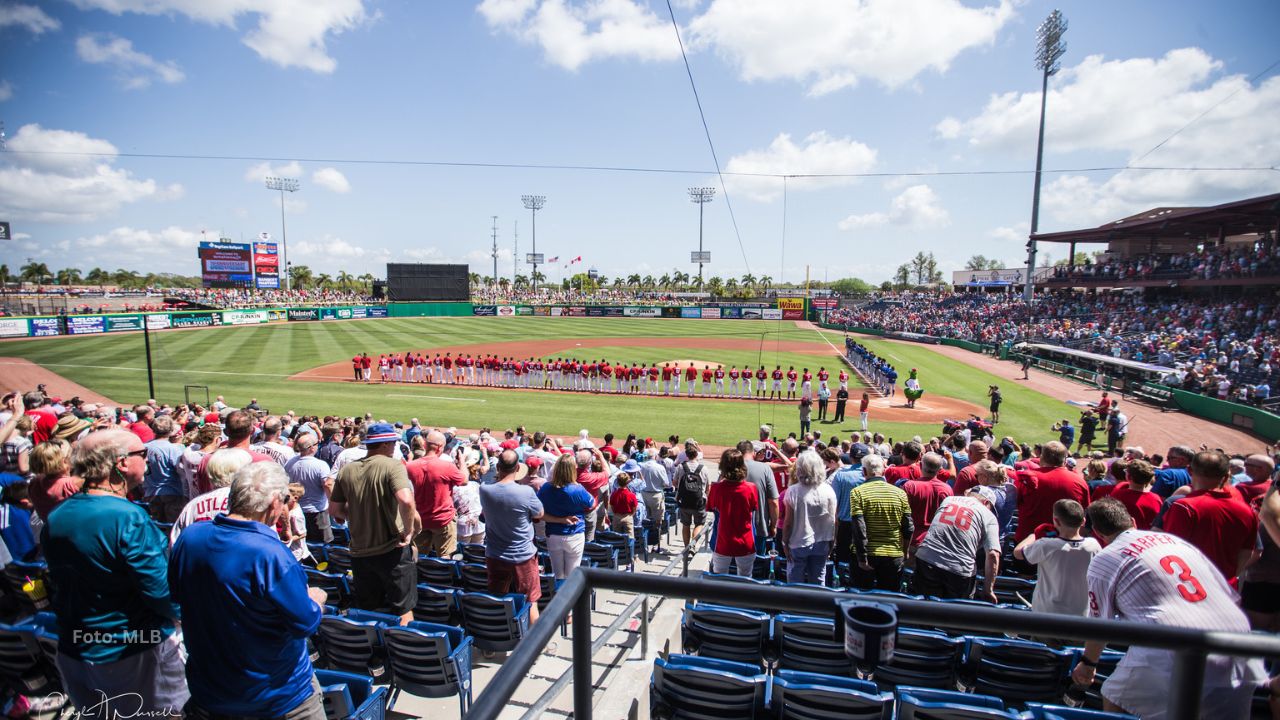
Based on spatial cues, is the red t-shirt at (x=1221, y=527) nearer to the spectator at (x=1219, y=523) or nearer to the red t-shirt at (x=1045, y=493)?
the spectator at (x=1219, y=523)

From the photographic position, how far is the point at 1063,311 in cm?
4628

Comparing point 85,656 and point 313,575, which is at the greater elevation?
point 85,656

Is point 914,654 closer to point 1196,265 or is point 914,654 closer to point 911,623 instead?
point 911,623

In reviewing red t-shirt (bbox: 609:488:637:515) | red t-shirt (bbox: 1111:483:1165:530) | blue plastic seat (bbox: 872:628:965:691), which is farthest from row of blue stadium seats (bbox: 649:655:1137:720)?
red t-shirt (bbox: 609:488:637:515)

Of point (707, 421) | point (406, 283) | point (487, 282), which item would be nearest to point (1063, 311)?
point (707, 421)

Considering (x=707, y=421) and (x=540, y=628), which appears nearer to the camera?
(x=540, y=628)

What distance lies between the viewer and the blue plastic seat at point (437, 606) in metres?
5.38

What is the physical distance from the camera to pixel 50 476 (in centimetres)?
503

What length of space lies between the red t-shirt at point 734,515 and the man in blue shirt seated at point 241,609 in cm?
413

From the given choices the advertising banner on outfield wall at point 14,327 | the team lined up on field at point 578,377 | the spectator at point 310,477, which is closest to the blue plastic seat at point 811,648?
the spectator at point 310,477

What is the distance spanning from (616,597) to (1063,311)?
51158mm

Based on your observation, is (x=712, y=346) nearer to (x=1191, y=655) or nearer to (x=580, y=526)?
(x=580, y=526)

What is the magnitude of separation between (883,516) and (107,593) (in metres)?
5.85

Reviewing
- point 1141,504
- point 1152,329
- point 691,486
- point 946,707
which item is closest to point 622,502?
point 691,486
